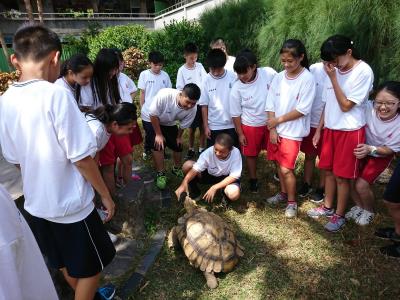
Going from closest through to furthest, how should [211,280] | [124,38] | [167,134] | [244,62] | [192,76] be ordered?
[211,280] → [244,62] → [167,134] → [192,76] → [124,38]

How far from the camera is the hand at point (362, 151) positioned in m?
3.21

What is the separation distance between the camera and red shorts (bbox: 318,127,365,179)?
329cm

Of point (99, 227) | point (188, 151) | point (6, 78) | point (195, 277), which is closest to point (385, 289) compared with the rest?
point (195, 277)

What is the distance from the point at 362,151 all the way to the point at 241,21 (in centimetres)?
641

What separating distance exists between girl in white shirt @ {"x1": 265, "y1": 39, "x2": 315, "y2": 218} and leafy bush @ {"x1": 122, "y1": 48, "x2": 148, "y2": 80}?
29.6ft

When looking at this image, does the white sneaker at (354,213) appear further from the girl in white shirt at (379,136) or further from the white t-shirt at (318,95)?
the white t-shirt at (318,95)

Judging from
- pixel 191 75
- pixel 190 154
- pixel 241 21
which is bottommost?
pixel 190 154

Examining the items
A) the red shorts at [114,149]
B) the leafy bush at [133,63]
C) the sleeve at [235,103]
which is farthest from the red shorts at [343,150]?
the leafy bush at [133,63]

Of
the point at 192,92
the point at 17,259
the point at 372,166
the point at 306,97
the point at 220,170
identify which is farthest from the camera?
A: the point at 220,170

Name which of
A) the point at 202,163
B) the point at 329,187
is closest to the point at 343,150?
the point at 329,187

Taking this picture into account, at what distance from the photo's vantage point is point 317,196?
13.6ft

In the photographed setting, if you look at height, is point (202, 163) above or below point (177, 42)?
below

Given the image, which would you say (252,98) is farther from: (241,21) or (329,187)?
(241,21)

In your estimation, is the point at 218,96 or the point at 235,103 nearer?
the point at 235,103
